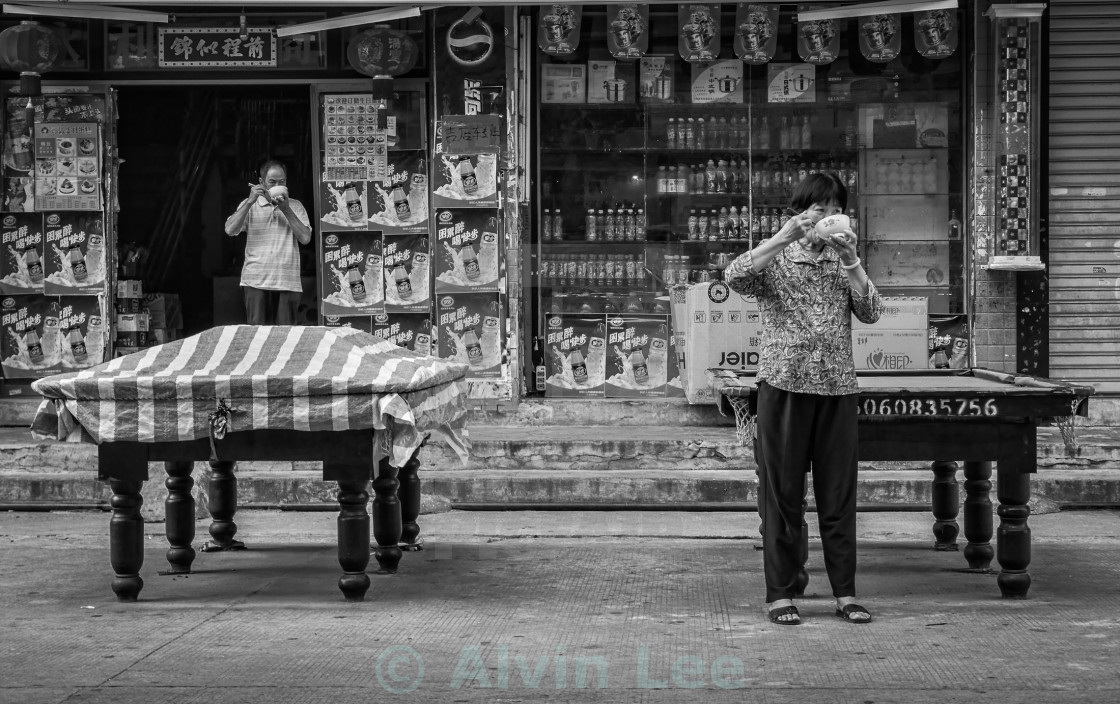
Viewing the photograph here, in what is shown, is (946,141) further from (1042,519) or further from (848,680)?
(848,680)

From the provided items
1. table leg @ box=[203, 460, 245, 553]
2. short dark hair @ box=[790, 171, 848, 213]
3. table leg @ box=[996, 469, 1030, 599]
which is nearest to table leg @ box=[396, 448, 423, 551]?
table leg @ box=[203, 460, 245, 553]

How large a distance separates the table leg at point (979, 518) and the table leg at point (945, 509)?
0.42 meters

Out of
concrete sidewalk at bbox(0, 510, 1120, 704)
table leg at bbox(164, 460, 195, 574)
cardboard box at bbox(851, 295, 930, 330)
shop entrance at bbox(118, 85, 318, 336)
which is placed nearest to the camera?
concrete sidewalk at bbox(0, 510, 1120, 704)

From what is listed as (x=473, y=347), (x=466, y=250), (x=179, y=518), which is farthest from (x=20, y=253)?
(x=179, y=518)

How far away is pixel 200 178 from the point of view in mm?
12664

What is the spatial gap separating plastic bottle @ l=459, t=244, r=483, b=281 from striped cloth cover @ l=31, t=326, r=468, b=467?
447 cm

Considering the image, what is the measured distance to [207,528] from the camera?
868 cm

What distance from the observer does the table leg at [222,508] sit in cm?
770

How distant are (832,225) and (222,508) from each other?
13.0ft

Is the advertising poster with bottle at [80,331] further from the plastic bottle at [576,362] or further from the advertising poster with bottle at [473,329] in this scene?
the plastic bottle at [576,362]

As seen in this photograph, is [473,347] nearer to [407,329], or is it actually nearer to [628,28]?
[407,329]

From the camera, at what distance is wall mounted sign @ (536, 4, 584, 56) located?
35.3ft

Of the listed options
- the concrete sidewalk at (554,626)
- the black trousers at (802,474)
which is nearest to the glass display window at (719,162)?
the concrete sidewalk at (554,626)

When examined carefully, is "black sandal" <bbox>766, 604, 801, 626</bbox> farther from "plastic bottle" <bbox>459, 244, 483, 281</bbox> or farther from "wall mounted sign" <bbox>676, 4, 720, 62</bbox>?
"wall mounted sign" <bbox>676, 4, 720, 62</bbox>
